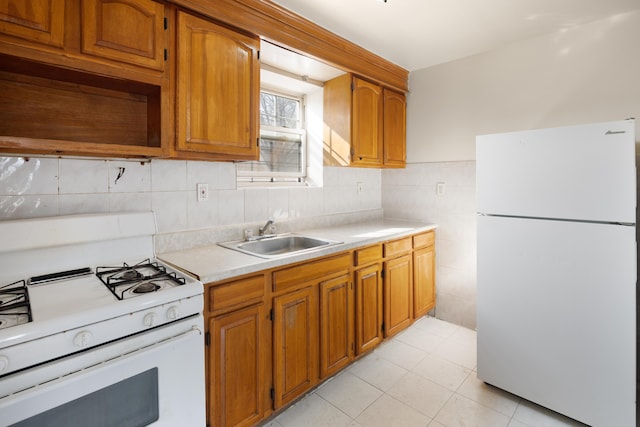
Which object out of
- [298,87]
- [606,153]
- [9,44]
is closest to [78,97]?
[9,44]

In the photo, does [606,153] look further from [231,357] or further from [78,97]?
[78,97]

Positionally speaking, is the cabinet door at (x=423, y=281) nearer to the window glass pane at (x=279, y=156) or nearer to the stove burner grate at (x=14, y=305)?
the window glass pane at (x=279, y=156)

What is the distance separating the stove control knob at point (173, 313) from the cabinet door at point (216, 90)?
782 mm

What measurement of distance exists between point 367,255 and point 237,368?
1.12 m

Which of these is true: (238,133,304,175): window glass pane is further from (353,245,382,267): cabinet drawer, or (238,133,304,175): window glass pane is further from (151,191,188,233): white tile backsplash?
(353,245,382,267): cabinet drawer

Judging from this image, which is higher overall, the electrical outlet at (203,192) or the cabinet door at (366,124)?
the cabinet door at (366,124)

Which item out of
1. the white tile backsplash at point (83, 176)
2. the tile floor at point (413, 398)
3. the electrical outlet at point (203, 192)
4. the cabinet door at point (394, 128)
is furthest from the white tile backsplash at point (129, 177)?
the cabinet door at point (394, 128)

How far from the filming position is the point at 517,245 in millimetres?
1896

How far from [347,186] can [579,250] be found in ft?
5.85

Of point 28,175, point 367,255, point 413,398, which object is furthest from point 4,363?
point 413,398

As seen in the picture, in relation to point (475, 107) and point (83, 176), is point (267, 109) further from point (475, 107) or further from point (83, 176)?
point (475, 107)

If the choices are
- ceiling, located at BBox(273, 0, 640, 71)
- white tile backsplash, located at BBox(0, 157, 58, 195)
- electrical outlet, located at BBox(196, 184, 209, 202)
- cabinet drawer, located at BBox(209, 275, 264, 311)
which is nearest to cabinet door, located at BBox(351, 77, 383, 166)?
ceiling, located at BBox(273, 0, 640, 71)

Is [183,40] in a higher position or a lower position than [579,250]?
higher

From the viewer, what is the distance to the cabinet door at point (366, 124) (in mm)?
2615
